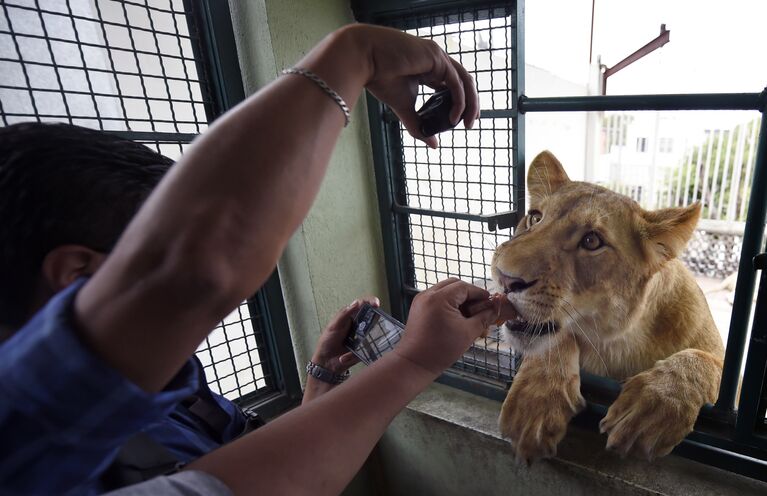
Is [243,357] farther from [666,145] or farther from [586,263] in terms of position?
[666,145]

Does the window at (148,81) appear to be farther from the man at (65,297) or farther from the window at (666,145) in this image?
the window at (666,145)

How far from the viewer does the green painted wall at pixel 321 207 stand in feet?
4.88

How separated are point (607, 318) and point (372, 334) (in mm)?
685

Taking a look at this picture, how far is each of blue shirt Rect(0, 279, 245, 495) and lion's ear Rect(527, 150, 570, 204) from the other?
4.09 feet

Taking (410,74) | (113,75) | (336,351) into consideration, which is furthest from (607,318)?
(113,75)

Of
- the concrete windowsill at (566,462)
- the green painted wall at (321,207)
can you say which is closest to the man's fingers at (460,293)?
the concrete windowsill at (566,462)

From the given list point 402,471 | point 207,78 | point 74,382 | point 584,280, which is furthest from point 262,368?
point 74,382

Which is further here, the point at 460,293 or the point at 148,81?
the point at 148,81

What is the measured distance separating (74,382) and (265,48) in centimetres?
135

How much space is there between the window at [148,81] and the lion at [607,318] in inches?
40.5

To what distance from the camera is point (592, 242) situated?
4.01 ft

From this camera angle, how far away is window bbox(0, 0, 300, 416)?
125cm

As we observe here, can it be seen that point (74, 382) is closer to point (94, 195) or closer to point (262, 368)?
point (94, 195)

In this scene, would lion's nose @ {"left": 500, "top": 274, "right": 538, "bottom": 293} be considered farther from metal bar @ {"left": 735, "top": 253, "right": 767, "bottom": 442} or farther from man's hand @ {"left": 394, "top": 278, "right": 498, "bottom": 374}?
metal bar @ {"left": 735, "top": 253, "right": 767, "bottom": 442}
